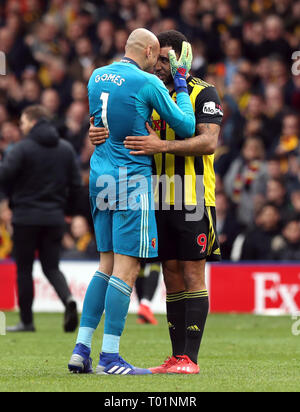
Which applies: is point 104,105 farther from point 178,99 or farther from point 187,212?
point 187,212

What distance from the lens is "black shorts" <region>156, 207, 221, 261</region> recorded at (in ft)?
20.3

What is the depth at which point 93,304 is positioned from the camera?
19.9 ft

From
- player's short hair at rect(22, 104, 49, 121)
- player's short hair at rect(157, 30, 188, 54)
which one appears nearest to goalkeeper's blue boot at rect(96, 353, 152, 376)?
player's short hair at rect(157, 30, 188, 54)

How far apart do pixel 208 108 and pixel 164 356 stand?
2319mm

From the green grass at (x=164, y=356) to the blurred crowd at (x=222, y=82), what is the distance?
1821mm

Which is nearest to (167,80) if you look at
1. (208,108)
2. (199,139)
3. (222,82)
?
(208,108)

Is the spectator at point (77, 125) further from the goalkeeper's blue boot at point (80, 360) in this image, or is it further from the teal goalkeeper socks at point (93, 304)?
the goalkeeper's blue boot at point (80, 360)

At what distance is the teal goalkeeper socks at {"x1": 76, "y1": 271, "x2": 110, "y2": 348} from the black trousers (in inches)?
148

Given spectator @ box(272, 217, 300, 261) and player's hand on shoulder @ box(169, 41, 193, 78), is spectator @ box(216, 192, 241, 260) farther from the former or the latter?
player's hand on shoulder @ box(169, 41, 193, 78)

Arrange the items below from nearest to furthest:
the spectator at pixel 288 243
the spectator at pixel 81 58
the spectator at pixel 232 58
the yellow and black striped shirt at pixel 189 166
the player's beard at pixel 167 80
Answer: the yellow and black striped shirt at pixel 189 166, the player's beard at pixel 167 80, the spectator at pixel 288 243, the spectator at pixel 232 58, the spectator at pixel 81 58

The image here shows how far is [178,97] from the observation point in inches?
239

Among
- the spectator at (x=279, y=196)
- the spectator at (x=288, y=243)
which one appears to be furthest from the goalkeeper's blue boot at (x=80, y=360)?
the spectator at (x=279, y=196)

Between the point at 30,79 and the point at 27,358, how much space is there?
34.0 feet

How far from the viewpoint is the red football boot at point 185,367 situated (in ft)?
19.9
